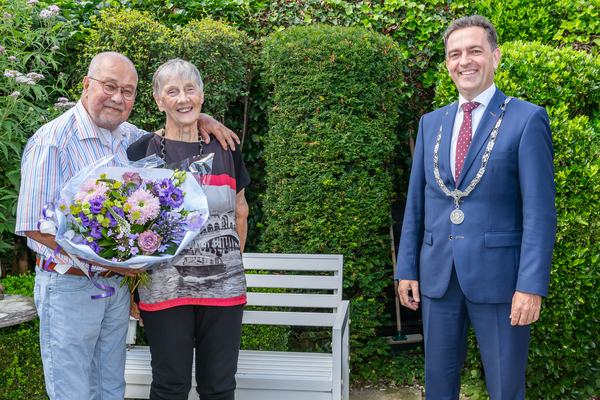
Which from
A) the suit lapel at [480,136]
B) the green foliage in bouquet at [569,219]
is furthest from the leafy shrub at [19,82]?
the green foliage in bouquet at [569,219]

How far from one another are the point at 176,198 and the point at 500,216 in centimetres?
139

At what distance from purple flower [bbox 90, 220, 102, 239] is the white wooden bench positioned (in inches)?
46.2

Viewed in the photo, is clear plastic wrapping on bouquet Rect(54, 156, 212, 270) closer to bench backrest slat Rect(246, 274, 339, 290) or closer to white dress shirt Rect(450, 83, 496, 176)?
white dress shirt Rect(450, 83, 496, 176)

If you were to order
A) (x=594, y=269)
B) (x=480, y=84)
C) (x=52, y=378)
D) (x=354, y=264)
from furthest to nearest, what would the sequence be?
1. (x=354, y=264)
2. (x=594, y=269)
3. (x=480, y=84)
4. (x=52, y=378)

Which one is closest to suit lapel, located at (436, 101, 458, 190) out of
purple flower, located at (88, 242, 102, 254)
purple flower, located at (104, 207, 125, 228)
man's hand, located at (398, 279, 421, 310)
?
man's hand, located at (398, 279, 421, 310)

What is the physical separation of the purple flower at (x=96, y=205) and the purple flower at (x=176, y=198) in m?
0.26

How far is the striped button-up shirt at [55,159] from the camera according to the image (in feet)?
6.09

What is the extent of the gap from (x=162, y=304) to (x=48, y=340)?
0.50 metres

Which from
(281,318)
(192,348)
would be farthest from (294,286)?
(192,348)

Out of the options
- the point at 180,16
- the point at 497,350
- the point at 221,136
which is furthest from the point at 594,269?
the point at 180,16

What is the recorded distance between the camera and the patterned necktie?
207cm

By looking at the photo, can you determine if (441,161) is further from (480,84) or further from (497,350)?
(497,350)

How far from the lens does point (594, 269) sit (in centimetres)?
295

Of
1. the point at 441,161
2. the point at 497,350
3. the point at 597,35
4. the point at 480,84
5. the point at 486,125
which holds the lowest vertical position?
the point at 497,350
